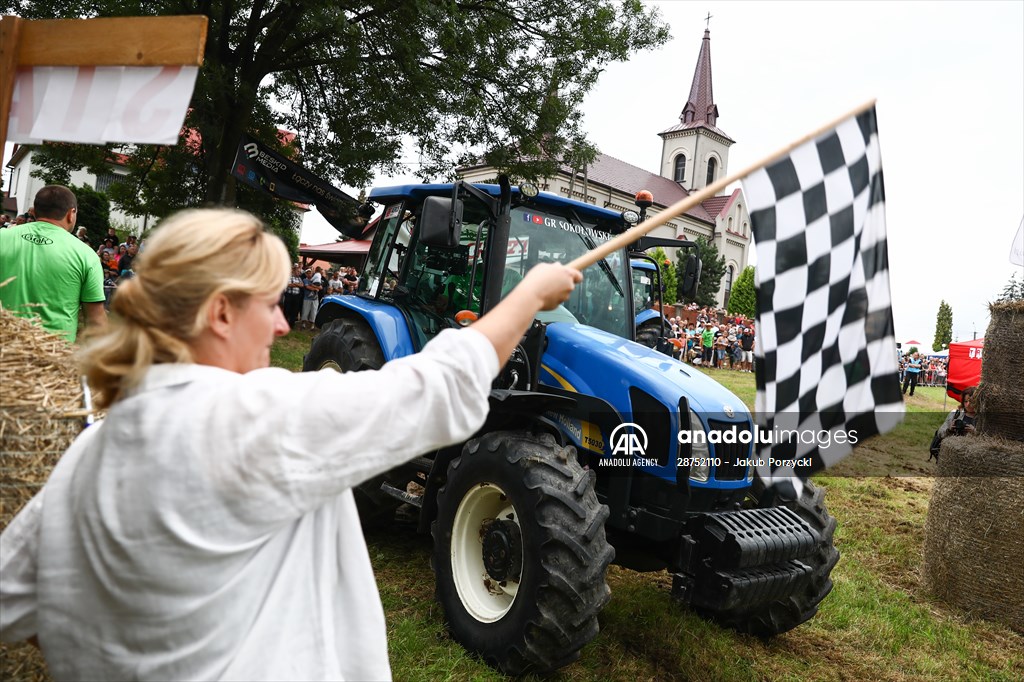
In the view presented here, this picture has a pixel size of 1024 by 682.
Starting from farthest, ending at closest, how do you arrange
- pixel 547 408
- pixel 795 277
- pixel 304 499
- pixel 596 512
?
pixel 547 408, pixel 596 512, pixel 795 277, pixel 304 499

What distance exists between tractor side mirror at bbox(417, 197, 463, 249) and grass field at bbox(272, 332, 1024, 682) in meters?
2.04

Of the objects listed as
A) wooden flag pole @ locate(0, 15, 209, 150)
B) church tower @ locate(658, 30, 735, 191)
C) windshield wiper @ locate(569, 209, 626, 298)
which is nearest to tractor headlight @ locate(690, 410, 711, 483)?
windshield wiper @ locate(569, 209, 626, 298)

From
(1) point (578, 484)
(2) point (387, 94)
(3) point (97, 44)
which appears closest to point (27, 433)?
(3) point (97, 44)

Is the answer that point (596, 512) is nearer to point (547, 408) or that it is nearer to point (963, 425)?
point (547, 408)

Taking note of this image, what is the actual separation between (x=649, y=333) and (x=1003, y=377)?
265 centimetres

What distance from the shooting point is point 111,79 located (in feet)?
8.35

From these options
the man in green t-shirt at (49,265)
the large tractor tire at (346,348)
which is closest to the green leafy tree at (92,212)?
the large tractor tire at (346,348)

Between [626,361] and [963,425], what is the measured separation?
19.6 feet

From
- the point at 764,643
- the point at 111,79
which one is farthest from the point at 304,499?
the point at 764,643

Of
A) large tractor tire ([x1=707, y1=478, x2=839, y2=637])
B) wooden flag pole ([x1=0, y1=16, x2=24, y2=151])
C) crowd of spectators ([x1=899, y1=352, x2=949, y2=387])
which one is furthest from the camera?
crowd of spectators ([x1=899, y1=352, x2=949, y2=387])

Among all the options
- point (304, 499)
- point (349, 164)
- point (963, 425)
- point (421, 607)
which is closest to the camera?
point (304, 499)

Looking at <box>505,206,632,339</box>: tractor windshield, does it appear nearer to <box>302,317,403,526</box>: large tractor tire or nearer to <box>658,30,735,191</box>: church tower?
<box>302,317,403,526</box>: large tractor tire

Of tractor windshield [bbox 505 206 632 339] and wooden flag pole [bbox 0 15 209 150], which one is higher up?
wooden flag pole [bbox 0 15 209 150]

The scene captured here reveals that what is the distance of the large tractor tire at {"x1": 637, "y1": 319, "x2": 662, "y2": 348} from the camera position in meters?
5.58
